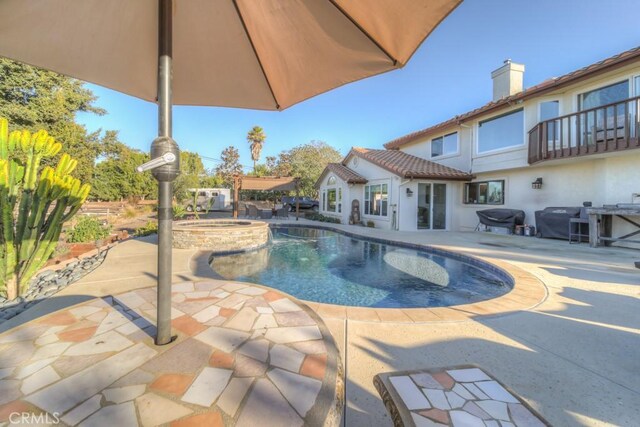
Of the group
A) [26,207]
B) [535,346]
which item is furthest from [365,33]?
[26,207]

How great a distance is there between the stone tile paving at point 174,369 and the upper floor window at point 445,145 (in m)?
14.1

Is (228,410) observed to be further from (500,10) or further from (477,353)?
(500,10)

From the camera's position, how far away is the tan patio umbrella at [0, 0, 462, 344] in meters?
1.70

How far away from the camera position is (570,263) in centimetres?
593

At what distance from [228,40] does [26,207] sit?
4.37 metres

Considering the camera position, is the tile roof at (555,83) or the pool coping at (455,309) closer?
the pool coping at (455,309)

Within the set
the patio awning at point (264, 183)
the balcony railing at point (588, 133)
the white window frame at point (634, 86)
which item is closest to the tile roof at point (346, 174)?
the patio awning at point (264, 183)

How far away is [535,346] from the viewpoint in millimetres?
2586

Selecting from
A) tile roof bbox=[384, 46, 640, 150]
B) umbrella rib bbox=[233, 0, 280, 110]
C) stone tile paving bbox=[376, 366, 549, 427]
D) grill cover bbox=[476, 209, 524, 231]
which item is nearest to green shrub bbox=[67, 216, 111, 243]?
umbrella rib bbox=[233, 0, 280, 110]

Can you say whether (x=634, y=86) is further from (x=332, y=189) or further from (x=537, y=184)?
(x=332, y=189)

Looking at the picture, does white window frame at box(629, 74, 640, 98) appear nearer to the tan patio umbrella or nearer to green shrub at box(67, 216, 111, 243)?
the tan patio umbrella

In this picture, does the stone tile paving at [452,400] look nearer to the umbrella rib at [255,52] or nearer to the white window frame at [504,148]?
the umbrella rib at [255,52]

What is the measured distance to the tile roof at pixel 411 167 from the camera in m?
12.1

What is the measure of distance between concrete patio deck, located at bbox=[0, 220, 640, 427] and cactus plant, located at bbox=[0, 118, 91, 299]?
2.69ft
